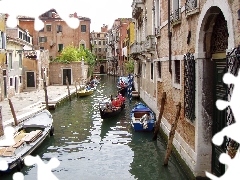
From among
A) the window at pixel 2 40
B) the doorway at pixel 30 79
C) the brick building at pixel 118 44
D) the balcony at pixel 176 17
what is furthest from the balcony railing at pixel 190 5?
the brick building at pixel 118 44

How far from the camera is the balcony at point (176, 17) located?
7.25m

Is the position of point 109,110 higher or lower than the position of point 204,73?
lower

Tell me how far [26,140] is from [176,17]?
4.44 m

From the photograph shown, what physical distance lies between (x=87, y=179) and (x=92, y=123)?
601 centimetres

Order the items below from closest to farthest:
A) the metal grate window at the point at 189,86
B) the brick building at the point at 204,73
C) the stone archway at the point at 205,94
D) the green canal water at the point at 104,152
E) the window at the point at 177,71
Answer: the brick building at the point at 204,73
the stone archway at the point at 205,94
the metal grate window at the point at 189,86
the green canal water at the point at 104,152
the window at the point at 177,71

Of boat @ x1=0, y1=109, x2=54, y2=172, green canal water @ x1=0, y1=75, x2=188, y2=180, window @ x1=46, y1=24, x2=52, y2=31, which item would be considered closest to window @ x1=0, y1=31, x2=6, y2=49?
green canal water @ x1=0, y1=75, x2=188, y2=180

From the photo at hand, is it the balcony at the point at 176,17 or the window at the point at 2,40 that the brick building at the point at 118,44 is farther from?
the balcony at the point at 176,17

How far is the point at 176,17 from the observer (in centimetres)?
757

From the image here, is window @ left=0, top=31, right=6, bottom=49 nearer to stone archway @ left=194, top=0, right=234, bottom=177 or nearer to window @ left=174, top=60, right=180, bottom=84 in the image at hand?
window @ left=174, top=60, right=180, bottom=84

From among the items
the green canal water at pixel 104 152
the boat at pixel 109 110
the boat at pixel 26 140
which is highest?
the boat at pixel 109 110

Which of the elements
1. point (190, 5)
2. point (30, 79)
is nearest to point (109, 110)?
point (190, 5)

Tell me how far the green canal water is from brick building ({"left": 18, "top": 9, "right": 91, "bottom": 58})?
21800mm

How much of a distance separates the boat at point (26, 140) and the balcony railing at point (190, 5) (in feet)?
14.3

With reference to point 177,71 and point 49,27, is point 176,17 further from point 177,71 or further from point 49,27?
point 49,27
